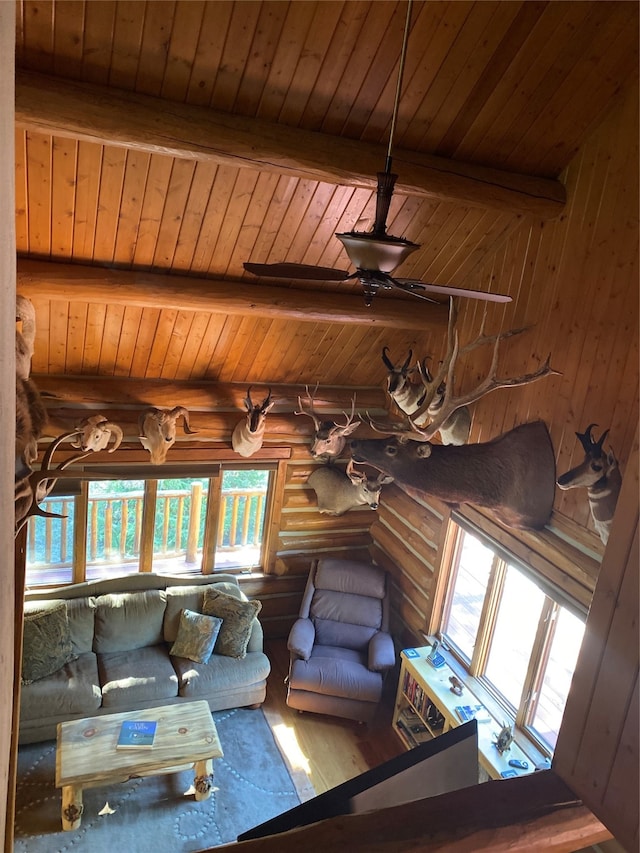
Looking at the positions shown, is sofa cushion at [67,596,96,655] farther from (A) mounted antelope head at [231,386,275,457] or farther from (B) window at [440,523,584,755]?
(B) window at [440,523,584,755]

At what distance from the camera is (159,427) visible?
222 inches

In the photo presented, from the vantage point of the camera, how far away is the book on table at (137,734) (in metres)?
4.59

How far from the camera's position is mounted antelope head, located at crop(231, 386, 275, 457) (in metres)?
5.86

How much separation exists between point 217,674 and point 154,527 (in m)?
1.73

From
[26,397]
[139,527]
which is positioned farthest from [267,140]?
[139,527]

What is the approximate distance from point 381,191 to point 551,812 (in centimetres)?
221

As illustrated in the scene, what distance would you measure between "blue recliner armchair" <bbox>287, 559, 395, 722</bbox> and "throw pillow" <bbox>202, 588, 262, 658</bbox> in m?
0.47

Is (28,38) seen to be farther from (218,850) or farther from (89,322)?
(218,850)

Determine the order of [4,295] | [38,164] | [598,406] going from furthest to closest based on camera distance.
→ [598,406] < [38,164] < [4,295]

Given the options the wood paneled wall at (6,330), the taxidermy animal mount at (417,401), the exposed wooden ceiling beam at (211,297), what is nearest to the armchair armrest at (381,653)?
the taxidermy animal mount at (417,401)

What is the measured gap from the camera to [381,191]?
2.50 meters

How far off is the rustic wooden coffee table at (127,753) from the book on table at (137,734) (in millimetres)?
35

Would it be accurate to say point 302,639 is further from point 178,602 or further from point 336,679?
point 178,602

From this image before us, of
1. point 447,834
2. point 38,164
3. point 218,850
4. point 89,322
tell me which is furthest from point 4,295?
point 89,322
